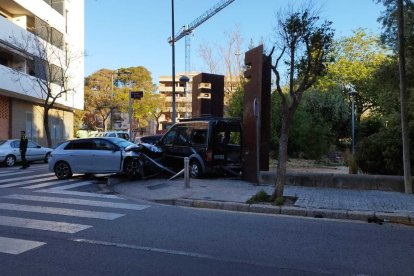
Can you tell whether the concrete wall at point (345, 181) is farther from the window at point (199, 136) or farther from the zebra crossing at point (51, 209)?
the zebra crossing at point (51, 209)

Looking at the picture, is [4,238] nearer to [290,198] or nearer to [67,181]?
[290,198]

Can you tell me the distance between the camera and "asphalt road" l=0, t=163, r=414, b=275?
5461 mm

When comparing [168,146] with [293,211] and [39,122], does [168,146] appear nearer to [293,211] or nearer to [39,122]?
[293,211]

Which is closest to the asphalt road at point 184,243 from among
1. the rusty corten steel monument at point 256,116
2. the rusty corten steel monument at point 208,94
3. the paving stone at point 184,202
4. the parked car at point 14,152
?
the paving stone at point 184,202

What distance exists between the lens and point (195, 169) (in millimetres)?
14898

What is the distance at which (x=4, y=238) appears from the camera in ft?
22.5

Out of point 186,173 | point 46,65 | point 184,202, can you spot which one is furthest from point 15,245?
point 46,65

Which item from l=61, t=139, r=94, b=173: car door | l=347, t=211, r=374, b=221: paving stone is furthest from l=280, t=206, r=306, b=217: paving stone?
l=61, t=139, r=94, b=173: car door

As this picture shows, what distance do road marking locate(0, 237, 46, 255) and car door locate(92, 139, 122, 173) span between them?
25.2 ft

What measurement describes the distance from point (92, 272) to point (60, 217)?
3607mm

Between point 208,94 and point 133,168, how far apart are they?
6869 mm

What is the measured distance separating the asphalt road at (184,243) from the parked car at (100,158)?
14.8 ft

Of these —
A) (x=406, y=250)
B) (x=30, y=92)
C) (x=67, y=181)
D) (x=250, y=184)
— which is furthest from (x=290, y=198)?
(x=30, y=92)

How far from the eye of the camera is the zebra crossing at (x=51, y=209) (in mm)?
7196
